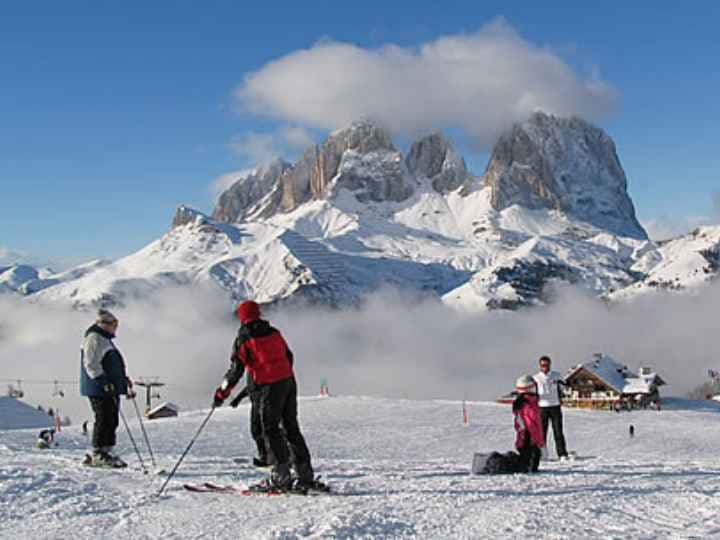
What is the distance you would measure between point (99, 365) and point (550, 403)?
836 centimetres

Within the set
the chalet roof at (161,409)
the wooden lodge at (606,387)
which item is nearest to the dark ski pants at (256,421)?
the chalet roof at (161,409)

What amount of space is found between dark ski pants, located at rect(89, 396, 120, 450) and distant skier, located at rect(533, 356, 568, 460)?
767 cm

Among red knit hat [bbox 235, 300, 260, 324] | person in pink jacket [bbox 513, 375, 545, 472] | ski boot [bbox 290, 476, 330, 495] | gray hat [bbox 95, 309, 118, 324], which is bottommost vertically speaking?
ski boot [bbox 290, 476, 330, 495]

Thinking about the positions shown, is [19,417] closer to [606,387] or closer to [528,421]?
[528,421]

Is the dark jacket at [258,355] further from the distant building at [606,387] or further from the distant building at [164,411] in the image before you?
the distant building at [606,387]

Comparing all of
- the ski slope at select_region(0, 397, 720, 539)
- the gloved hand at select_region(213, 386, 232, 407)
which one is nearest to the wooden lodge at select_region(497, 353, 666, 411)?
the ski slope at select_region(0, 397, 720, 539)

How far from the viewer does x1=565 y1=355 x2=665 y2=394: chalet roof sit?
68375mm

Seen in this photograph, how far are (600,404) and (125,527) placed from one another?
2624 inches

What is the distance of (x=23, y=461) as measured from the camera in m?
12.6

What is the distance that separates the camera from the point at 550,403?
15711 millimetres

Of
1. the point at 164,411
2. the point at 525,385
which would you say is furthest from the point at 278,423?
the point at 164,411

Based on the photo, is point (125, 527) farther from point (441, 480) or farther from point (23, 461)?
point (23, 461)

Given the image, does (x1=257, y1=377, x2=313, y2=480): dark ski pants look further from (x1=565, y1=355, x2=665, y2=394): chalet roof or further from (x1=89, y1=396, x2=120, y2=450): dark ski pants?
(x1=565, y1=355, x2=665, y2=394): chalet roof

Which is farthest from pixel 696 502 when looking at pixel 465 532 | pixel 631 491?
pixel 465 532
